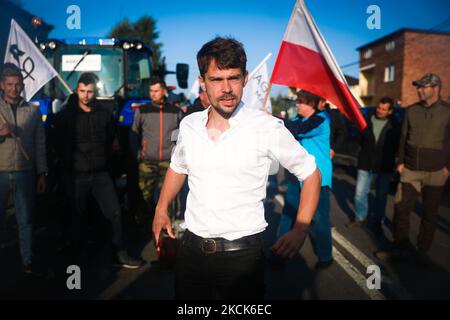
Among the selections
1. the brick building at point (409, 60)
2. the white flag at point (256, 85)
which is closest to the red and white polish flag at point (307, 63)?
the white flag at point (256, 85)

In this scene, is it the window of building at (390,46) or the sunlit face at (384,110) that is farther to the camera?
the window of building at (390,46)

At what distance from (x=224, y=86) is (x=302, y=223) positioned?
836 millimetres

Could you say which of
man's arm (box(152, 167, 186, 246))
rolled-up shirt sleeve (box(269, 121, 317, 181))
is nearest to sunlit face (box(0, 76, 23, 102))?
man's arm (box(152, 167, 186, 246))

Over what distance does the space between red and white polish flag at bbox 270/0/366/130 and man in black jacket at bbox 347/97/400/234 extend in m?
2.23

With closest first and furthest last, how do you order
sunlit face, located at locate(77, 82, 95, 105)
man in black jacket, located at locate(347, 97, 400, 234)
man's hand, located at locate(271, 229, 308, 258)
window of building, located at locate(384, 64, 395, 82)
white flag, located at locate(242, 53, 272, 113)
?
1. man's hand, located at locate(271, 229, 308, 258)
2. sunlit face, located at locate(77, 82, 95, 105)
3. man in black jacket, located at locate(347, 97, 400, 234)
4. white flag, located at locate(242, 53, 272, 113)
5. window of building, located at locate(384, 64, 395, 82)

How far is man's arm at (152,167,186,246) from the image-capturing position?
6.58 ft

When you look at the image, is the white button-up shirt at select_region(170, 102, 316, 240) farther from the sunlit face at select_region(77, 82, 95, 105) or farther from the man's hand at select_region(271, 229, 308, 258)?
the sunlit face at select_region(77, 82, 95, 105)

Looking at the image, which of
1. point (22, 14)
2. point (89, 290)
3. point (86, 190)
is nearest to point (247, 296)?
point (89, 290)

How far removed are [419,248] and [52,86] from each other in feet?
20.9

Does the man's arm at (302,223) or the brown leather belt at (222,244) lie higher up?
the man's arm at (302,223)

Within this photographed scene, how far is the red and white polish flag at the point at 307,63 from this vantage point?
11.0 feet

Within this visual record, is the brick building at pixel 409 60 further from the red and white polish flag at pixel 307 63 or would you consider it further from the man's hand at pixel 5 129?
the man's hand at pixel 5 129

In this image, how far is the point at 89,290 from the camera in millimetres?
3250
